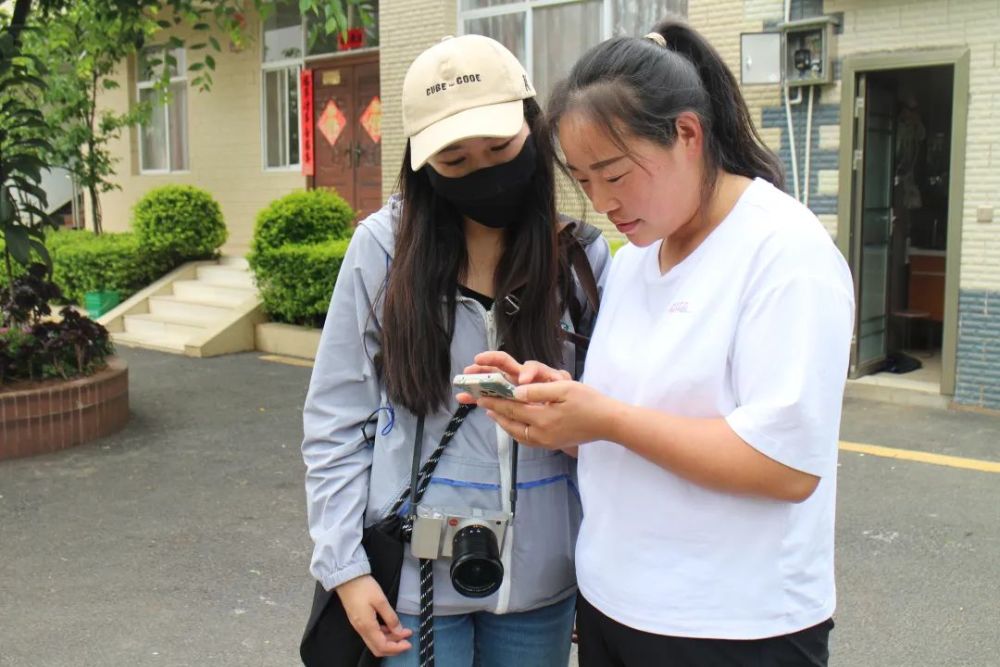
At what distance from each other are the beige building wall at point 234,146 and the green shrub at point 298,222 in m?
2.91

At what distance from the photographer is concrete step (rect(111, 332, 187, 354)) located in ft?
35.9

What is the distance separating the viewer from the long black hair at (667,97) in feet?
4.99

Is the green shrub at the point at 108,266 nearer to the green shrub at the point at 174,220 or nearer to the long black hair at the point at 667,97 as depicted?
the green shrub at the point at 174,220

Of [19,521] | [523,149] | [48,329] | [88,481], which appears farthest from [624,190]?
[48,329]

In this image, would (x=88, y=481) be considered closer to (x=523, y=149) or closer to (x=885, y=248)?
(x=523, y=149)

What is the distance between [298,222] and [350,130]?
2.83 metres

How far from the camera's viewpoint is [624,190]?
60.9 inches

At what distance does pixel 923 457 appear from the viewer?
631cm

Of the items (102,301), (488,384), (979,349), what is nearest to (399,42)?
(102,301)

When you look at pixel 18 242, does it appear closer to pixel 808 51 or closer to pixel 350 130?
pixel 808 51

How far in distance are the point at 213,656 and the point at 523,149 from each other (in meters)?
2.63

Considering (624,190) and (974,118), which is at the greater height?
(974,118)

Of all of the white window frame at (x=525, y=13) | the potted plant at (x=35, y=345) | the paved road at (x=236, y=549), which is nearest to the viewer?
the paved road at (x=236, y=549)

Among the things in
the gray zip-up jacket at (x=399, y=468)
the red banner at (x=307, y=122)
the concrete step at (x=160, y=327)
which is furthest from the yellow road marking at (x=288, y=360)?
the gray zip-up jacket at (x=399, y=468)
